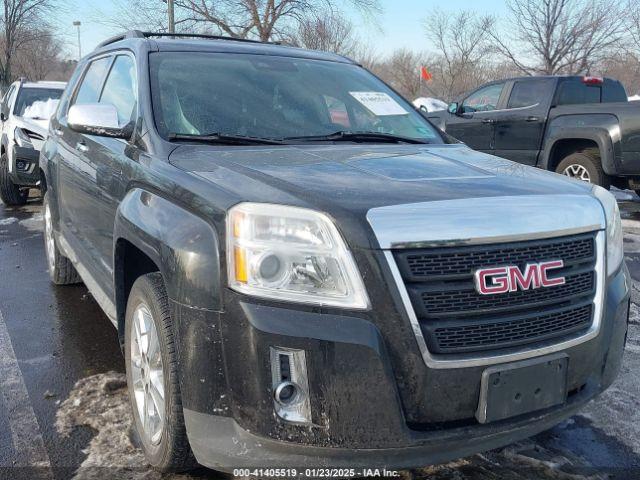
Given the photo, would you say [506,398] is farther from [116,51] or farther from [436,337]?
[116,51]

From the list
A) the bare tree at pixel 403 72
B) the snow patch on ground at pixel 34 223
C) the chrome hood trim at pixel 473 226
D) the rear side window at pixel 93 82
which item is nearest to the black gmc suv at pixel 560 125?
the rear side window at pixel 93 82

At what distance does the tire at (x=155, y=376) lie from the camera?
222cm

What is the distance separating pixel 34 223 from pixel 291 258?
7079 millimetres

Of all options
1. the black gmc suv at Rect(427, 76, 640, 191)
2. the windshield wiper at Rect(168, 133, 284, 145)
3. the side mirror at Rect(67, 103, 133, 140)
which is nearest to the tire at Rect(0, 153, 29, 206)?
the black gmc suv at Rect(427, 76, 640, 191)

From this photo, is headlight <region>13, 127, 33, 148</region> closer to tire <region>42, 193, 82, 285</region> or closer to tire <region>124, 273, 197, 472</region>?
tire <region>42, 193, 82, 285</region>

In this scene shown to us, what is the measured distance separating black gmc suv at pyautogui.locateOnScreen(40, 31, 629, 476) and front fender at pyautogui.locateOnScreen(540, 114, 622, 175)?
19.1 feet

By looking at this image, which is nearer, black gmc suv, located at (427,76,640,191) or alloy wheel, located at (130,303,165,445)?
alloy wheel, located at (130,303,165,445)

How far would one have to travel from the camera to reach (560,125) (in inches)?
337

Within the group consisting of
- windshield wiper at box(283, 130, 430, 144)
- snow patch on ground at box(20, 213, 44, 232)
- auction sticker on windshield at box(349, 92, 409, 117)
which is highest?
auction sticker on windshield at box(349, 92, 409, 117)

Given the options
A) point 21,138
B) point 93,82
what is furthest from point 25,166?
point 93,82

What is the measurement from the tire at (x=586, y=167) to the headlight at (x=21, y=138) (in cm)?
745

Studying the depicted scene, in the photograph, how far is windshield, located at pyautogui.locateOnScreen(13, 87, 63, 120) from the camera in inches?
380

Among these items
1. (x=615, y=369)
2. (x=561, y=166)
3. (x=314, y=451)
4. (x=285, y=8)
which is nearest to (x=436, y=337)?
(x=314, y=451)

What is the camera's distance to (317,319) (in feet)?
6.22
